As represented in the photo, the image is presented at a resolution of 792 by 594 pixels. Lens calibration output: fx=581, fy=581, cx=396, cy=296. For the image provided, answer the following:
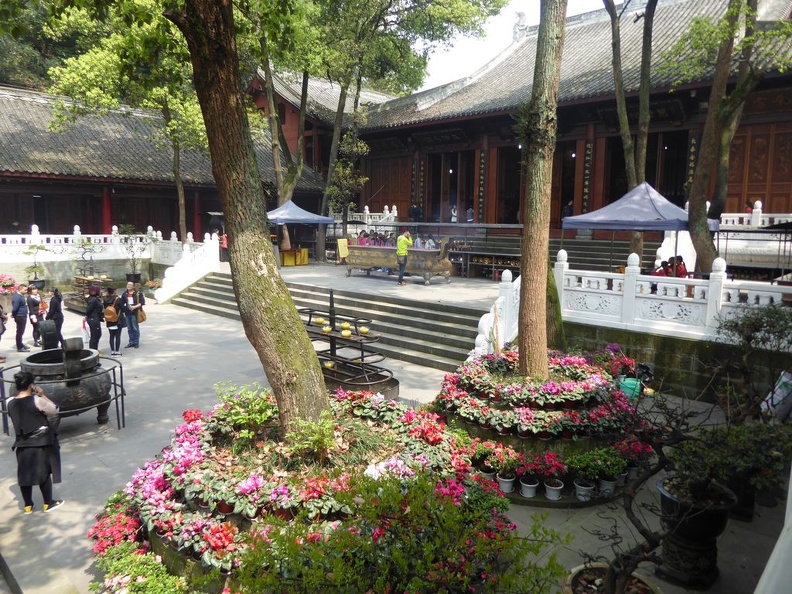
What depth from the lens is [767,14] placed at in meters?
17.3

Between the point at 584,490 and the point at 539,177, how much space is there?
3.31m

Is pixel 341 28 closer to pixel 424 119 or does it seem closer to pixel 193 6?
pixel 424 119

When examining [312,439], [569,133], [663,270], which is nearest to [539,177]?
[312,439]

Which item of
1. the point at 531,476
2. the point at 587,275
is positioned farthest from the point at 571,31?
the point at 531,476

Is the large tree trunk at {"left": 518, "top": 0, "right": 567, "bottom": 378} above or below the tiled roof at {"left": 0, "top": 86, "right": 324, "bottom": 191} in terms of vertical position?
below

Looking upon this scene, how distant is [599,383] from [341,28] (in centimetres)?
1694

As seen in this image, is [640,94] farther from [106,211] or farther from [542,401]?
[106,211]

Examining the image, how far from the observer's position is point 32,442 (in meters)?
5.37

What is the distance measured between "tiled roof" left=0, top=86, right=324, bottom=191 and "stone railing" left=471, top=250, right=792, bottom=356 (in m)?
15.5

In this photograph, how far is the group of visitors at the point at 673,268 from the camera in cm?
1106

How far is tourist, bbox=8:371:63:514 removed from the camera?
5.32 meters

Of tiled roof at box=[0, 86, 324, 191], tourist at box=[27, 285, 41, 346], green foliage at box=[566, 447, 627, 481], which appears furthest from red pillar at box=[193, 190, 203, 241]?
green foliage at box=[566, 447, 627, 481]

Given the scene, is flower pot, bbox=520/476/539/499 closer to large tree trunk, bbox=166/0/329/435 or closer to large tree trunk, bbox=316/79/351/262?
large tree trunk, bbox=166/0/329/435

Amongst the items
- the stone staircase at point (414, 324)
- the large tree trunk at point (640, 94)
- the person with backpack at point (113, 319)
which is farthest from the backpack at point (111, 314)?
the large tree trunk at point (640, 94)
